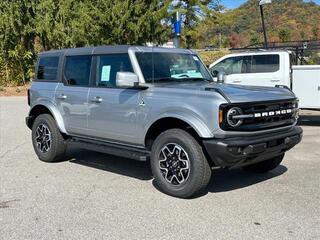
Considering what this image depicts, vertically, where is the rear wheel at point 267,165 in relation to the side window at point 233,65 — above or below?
below

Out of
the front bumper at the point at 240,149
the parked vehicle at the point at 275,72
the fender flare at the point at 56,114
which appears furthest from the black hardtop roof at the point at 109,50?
the parked vehicle at the point at 275,72

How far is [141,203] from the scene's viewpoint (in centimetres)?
552

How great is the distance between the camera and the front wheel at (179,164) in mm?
5488

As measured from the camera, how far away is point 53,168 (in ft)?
24.3

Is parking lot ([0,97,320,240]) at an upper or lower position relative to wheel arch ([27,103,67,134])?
lower

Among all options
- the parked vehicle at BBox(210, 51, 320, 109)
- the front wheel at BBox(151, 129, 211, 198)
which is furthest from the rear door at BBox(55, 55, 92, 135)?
the parked vehicle at BBox(210, 51, 320, 109)

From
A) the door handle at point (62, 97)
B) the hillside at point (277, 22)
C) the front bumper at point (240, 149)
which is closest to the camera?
the front bumper at point (240, 149)

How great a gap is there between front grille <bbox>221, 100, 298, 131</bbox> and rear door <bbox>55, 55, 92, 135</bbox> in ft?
8.11

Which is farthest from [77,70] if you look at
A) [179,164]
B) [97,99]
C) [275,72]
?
[275,72]

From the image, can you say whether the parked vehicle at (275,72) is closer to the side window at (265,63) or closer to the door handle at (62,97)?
the side window at (265,63)

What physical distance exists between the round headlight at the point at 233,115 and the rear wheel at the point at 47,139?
3267 millimetres

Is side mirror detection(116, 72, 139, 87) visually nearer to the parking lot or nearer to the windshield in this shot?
the windshield

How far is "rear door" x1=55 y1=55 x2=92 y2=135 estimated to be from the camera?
277 inches

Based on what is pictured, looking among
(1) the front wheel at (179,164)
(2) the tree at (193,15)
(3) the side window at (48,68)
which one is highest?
(2) the tree at (193,15)
